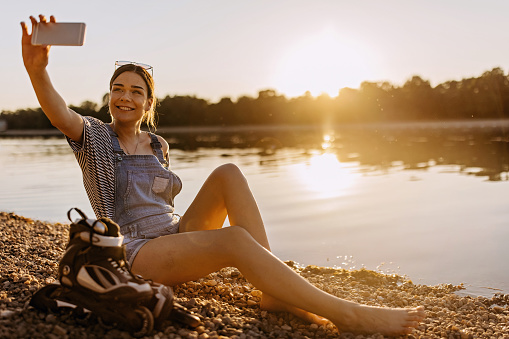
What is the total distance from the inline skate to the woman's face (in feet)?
3.80

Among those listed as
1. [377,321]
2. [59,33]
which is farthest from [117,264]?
[377,321]

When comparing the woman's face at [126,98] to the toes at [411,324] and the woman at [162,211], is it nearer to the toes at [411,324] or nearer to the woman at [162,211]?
the woman at [162,211]

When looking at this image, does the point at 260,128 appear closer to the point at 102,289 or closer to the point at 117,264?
the point at 117,264

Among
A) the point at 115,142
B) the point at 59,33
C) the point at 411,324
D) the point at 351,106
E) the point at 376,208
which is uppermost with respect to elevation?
the point at 351,106

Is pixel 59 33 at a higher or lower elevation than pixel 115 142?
higher

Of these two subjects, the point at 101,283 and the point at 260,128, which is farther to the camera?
the point at 260,128

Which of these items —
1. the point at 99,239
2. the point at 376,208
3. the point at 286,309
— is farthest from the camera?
the point at 376,208

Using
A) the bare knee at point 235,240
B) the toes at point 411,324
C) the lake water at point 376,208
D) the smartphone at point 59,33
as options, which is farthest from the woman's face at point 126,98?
the lake water at point 376,208

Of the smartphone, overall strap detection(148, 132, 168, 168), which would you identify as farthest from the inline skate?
overall strap detection(148, 132, 168, 168)

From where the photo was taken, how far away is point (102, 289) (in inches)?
94.7

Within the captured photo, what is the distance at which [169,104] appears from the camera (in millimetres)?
64625

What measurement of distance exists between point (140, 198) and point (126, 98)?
0.71 m

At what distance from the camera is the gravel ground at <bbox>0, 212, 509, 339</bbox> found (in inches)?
97.3

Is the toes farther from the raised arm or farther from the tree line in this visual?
the tree line
